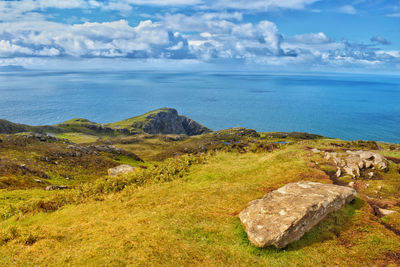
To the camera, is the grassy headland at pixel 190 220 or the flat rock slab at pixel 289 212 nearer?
the grassy headland at pixel 190 220

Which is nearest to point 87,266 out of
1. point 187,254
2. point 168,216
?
point 187,254

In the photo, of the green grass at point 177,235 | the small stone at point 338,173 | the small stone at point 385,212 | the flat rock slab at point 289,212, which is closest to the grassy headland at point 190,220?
the green grass at point 177,235

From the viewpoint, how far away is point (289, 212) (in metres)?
16.4

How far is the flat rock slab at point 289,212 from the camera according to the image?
598 inches

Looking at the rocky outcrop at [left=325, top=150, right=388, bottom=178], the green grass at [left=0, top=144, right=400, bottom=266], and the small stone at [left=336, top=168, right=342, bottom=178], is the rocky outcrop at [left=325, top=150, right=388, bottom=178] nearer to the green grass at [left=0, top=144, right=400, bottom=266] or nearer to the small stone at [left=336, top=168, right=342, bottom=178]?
the small stone at [left=336, top=168, right=342, bottom=178]

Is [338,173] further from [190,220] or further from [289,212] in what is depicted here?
[190,220]

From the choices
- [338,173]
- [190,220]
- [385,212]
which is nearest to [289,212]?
[190,220]

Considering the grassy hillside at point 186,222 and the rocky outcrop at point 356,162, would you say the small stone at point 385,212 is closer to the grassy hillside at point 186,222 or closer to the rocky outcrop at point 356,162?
the grassy hillside at point 186,222

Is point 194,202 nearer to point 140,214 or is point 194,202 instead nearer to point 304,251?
point 140,214

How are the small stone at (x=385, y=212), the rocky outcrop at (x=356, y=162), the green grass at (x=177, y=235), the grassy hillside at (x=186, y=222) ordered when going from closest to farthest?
the green grass at (x=177, y=235)
the grassy hillside at (x=186, y=222)
the small stone at (x=385, y=212)
the rocky outcrop at (x=356, y=162)

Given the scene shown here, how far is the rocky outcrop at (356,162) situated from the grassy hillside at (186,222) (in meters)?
0.95

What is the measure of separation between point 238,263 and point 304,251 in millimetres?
4192

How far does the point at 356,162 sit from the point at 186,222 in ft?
70.3

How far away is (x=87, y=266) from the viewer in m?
13.4
